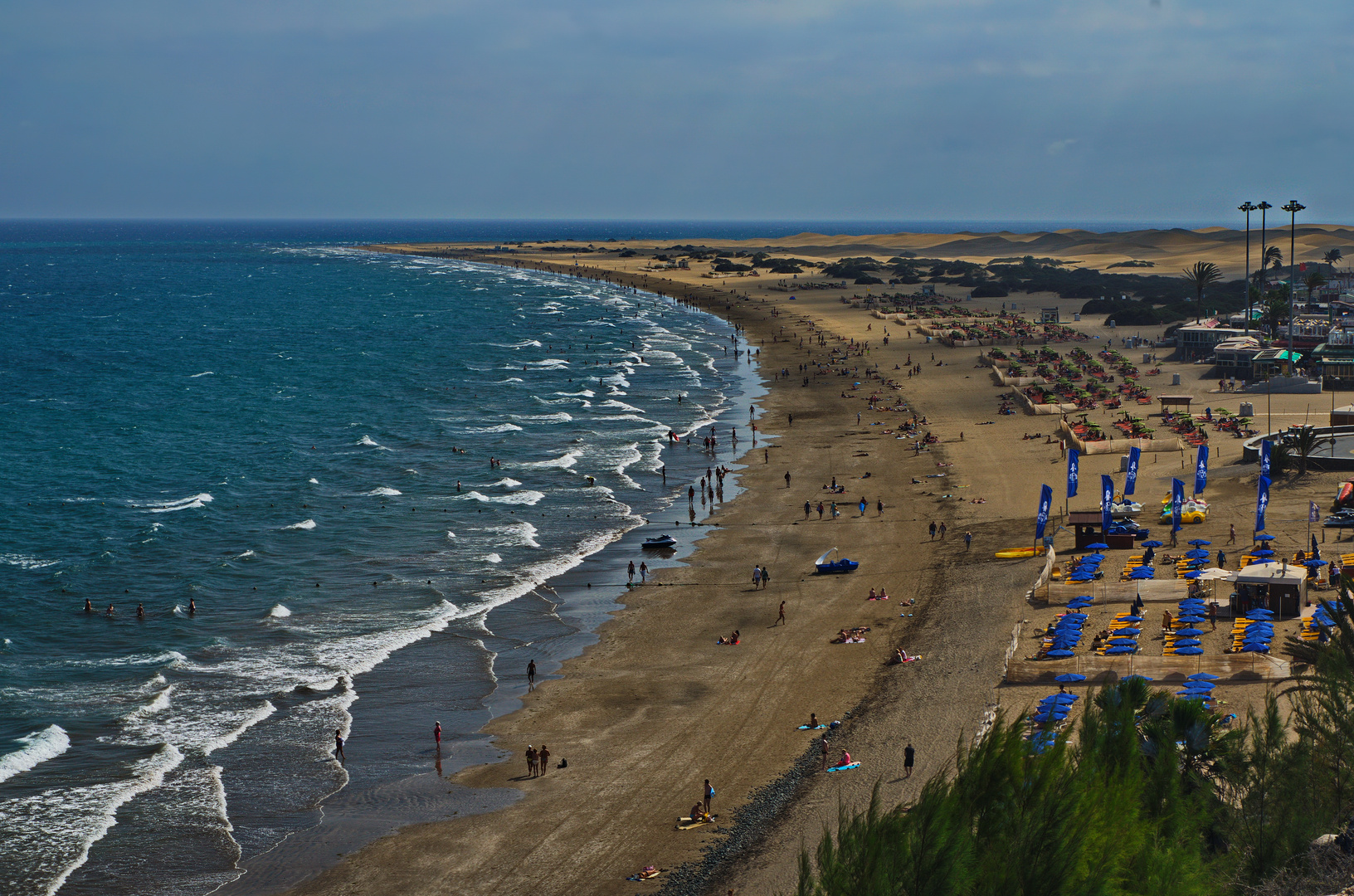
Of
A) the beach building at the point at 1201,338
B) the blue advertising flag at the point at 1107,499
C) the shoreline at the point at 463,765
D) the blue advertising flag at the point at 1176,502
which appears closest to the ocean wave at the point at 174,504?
the shoreline at the point at 463,765

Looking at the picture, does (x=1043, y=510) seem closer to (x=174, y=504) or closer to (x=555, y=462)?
(x=555, y=462)

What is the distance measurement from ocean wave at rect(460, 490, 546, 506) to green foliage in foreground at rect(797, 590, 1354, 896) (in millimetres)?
40189

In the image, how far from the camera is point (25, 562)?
157 feet

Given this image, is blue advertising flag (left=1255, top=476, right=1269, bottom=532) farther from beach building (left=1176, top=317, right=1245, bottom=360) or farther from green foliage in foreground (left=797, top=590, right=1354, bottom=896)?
beach building (left=1176, top=317, right=1245, bottom=360)

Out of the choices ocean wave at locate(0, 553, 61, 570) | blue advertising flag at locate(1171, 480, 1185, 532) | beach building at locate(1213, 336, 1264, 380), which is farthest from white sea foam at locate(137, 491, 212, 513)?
beach building at locate(1213, 336, 1264, 380)

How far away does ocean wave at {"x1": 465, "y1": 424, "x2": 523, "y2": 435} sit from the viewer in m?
75.4

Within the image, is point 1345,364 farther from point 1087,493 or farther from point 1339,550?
point 1339,550

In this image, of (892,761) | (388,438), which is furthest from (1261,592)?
(388,438)

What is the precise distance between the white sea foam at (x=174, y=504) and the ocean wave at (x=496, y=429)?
2008 cm

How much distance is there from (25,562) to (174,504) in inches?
393

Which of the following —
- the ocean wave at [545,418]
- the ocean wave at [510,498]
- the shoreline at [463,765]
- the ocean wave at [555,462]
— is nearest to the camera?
the shoreline at [463,765]

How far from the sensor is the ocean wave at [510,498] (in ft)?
189

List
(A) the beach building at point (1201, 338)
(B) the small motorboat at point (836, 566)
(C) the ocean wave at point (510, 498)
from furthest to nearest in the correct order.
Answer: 1. (A) the beach building at point (1201, 338)
2. (C) the ocean wave at point (510, 498)
3. (B) the small motorboat at point (836, 566)

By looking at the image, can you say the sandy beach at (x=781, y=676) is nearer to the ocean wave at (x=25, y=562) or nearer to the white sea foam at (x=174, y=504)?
the ocean wave at (x=25, y=562)
